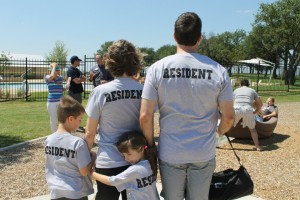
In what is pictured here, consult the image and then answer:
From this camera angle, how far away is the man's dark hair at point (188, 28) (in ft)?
8.46

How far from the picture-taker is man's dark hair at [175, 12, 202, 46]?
2580 millimetres

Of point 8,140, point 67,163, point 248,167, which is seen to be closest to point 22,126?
point 8,140

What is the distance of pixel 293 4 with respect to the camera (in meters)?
35.2

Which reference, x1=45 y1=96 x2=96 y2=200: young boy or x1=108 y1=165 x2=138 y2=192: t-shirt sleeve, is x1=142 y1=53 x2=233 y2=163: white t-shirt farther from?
x1=45 y1=96 x2=96 y2=200: young boy

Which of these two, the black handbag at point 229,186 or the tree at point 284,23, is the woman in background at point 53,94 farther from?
the tree at point 284,23

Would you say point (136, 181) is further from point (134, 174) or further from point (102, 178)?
point (102, 178)

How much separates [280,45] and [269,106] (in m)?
28.9

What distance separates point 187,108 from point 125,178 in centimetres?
65

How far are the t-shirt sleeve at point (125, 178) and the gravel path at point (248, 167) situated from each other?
285 cm

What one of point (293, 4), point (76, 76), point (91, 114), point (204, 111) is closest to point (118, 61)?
point (91, 114)

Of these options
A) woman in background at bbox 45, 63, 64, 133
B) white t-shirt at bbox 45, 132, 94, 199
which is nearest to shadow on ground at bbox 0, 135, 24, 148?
woman in background at bbox 45, 63, 64, 133

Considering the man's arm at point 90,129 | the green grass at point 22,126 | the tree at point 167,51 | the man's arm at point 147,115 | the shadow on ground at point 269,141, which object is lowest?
the green grass at point 22,126

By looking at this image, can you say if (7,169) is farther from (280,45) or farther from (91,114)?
(280,45)

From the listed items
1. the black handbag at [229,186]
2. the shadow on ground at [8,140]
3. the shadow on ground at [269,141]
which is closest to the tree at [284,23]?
the shadow on ground at [269,141]
